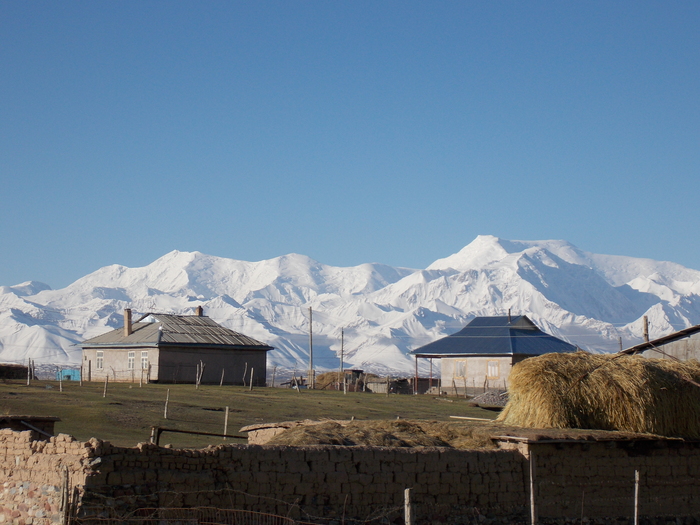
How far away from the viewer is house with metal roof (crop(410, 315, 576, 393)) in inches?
2458

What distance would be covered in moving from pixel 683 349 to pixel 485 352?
3412 cm

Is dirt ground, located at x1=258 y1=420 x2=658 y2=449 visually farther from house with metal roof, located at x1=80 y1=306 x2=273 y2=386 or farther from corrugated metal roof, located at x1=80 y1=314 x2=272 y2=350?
corrugated metal roof, located at x1=80 y1=314 x2=272 y2=350

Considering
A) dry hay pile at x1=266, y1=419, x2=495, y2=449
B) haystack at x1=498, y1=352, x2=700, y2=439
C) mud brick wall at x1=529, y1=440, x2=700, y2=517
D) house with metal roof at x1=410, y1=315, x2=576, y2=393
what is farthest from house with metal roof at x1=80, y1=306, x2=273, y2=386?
mud brick wall at x1=529, y1=440, x2=700, y2=517

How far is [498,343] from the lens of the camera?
6481cm

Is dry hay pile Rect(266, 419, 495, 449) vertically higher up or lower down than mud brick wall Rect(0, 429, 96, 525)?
higher up

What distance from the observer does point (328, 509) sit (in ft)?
57.5

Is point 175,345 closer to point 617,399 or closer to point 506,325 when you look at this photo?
point 506,325

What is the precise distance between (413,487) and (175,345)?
42.1 m

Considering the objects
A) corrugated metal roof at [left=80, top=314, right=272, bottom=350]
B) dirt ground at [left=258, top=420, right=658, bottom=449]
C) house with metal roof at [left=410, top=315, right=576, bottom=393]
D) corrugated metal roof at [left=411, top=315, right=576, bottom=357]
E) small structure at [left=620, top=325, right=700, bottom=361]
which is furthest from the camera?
corrugated metal roof at [left=411, top=315, right=576, bottom=357]

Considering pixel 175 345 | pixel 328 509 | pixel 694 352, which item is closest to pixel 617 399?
pixel 694 352

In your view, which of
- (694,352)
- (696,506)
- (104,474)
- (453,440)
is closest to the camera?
(104,474)

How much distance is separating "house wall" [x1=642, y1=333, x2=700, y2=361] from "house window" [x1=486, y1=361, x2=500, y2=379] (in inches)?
1298

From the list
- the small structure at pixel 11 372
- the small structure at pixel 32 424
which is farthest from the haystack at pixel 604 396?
the small structure at pixel 11 372

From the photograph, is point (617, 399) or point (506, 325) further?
point (506, 325)
